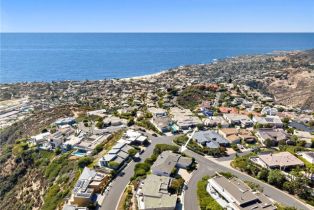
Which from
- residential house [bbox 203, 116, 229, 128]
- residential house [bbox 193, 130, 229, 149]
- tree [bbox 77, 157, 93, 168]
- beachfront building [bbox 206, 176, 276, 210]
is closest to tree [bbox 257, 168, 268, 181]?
beachfront building [bbox 206, 176, 276, 210]

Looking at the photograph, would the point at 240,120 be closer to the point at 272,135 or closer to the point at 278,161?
the point at 272,135

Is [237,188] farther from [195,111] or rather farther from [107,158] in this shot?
[195,111]

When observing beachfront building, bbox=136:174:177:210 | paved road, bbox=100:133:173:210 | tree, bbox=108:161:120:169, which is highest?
beachfront building, bbox=136:174:177:210

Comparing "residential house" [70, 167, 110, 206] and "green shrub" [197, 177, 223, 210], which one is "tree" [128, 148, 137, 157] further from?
"green shrub" [197, 177, 223, 210]

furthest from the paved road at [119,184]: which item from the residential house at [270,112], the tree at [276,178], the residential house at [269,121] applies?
the residential house at [270,112]

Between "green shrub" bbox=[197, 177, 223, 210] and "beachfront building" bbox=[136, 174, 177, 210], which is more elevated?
"beachfront building" bbox=[136, 174, 177, 210]

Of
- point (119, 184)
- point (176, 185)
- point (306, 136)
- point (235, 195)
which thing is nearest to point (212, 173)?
point (176, 185)

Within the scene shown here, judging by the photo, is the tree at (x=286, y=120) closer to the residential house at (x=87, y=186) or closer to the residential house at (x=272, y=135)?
the residential house at (x=272, y=135)

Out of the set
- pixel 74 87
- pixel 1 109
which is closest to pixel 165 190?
pixel 1 109
